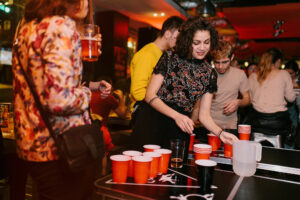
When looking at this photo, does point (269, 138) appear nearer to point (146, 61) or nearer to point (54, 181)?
point (146, 61)

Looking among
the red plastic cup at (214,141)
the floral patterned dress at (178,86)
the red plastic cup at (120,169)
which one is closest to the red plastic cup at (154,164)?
the red plastic cup at (120,169)

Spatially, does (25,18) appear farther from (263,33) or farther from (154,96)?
(263,33)

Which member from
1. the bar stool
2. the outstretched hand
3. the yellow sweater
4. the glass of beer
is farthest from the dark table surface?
the bar stool

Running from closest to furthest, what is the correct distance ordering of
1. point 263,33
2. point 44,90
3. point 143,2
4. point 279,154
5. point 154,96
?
point 44,90 < point 154,96 < point 279,154 < point 143,2 < point 263,33

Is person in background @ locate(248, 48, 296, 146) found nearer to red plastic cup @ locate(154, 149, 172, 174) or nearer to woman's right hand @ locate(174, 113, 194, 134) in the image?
woman's right hand @ locate(174, 113, 194, 134)

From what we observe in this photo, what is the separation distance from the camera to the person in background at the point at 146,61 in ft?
7.83

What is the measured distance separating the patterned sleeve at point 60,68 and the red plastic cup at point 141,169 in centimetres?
39

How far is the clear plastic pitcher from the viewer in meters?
1.49

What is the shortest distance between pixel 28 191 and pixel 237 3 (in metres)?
6.29

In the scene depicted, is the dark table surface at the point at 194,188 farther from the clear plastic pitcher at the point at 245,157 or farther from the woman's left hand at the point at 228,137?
the woman's left hand at the point at 228,137

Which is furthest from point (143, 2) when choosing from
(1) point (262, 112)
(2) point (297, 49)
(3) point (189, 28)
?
(2) point (297, 49)

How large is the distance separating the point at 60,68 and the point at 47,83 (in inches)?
3.1

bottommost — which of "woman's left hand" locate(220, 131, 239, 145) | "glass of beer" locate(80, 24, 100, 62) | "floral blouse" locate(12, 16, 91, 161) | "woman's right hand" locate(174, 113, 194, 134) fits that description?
"woman's left hand" locate(220, 131, 239, 145)

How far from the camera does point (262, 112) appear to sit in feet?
12.4
